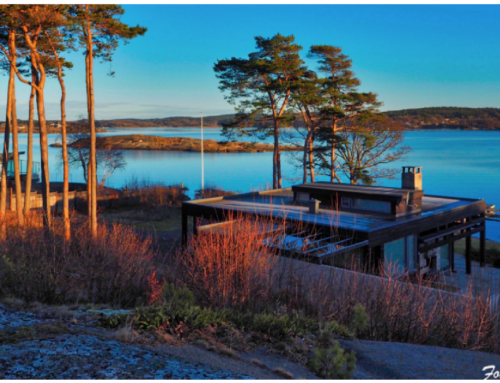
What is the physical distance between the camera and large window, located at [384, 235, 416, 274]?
561 inches

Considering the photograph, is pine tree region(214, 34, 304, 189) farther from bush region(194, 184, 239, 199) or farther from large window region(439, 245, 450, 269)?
large window region(439, 245, 450, 269)

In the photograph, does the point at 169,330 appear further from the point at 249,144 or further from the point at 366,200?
the point at 249,144

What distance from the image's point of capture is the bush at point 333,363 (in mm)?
3926

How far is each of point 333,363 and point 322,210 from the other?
11.9 m

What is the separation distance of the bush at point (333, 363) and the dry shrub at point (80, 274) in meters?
3.63

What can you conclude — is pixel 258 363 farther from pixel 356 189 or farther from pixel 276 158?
pixel 276 158

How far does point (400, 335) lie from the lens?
20.2 feet

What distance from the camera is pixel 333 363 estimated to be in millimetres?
4059

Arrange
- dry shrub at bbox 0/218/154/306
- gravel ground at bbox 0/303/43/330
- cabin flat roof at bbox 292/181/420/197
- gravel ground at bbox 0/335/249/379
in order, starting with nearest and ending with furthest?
gravel ground at bbox 0/335/249/379, gravel ground at bbox 0/303/43/330, dry shrub at bbox 0/218/154/306, cabin flat roof at bbox 292/181/420/197

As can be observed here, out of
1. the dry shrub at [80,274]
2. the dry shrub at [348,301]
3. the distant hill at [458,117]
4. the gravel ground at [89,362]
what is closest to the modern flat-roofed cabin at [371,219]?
the dry shrub at [80,274]

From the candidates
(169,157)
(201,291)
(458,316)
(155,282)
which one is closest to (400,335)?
(458,316)

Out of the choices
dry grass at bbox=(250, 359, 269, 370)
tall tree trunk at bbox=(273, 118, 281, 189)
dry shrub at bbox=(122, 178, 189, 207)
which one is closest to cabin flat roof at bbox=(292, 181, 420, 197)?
dry grass at bbox=(250, 359, 269, 370)

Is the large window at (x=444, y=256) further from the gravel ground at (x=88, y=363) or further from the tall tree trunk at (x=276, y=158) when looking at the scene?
the tall tree trunk at (x=276, y=158)

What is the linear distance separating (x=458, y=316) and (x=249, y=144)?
1071 inches
